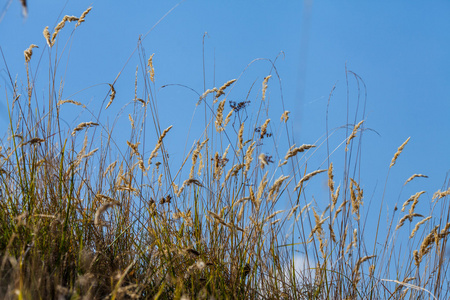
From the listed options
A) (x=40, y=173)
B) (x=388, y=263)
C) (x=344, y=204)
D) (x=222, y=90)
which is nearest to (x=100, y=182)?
(x=40, y=173)

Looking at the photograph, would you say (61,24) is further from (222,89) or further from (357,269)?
(357,269)

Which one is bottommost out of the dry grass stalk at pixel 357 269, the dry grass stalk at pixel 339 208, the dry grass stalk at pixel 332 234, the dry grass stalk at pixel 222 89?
the dry grass stalk at pixel 357 269

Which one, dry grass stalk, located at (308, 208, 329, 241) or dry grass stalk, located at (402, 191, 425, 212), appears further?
dry grass stalk, located at (402, 191, 425, 212)

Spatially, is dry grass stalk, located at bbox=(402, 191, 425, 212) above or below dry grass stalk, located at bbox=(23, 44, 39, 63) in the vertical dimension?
below

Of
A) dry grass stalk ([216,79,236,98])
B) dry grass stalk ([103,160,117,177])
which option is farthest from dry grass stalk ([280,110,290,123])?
dry grass stalk ([103,160,117,177])

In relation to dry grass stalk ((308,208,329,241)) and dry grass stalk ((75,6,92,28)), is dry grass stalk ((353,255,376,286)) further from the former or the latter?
dry grass stalk ((75,6,92,28))

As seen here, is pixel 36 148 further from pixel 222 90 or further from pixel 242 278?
pixel 242 278

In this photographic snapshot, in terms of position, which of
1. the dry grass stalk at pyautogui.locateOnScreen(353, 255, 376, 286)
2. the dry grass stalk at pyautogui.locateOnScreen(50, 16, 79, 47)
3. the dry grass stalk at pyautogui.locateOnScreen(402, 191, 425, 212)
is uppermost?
the dry grass stalk at pyautogui.locateOnScreen(50, 16, 79, 47)

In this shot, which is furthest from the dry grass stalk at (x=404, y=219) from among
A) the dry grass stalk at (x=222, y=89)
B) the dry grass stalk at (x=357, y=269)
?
the dry grass stalk at (x=222, y=89)

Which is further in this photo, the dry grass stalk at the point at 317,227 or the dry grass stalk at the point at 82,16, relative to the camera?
the dry grass stalk at the point at 82,16

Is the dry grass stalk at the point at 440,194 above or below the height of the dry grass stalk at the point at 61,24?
below

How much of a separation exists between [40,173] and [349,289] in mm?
1655

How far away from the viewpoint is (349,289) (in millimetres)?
2449

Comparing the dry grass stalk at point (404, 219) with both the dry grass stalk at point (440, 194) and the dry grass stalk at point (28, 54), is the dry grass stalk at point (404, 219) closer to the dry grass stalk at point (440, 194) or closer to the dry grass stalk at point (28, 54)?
→ the dry grass stalk at point (440, 194)
